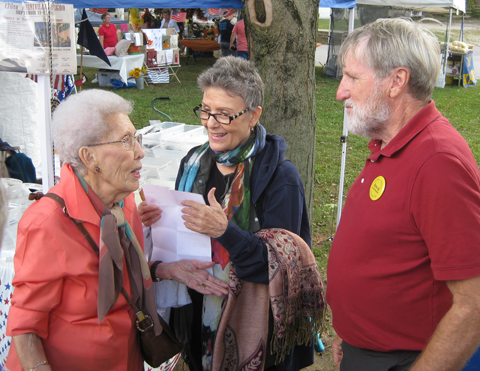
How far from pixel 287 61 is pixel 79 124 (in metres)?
1.74

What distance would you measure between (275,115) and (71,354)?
2077mm

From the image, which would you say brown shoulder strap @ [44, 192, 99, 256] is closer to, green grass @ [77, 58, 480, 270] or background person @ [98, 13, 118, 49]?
green grass @ [77, 58, 480, 270]

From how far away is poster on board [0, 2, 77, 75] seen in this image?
2154 millimetres

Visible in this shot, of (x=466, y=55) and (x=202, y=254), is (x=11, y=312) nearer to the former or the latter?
(x=202, y=254)

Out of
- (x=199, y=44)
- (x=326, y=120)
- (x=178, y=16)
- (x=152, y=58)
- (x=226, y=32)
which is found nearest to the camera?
(x=326, y=120)

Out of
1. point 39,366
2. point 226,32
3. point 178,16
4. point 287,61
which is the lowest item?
point 39,366

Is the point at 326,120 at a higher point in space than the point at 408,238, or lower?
lower

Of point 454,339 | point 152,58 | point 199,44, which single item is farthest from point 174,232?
point 199,44

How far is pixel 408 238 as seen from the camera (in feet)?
4.44

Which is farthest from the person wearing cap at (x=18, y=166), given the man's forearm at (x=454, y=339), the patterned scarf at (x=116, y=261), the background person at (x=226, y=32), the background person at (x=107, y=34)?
the background person at (x=226, y=32)

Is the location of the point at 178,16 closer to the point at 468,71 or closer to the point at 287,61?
the point at 468,71

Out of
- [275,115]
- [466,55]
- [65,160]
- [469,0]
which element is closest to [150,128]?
[275,115]

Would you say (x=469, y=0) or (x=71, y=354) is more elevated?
(x=469, y=0)

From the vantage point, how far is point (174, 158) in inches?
135
